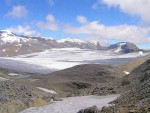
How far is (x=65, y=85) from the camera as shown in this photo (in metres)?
71.1

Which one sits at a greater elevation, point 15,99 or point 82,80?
point 15,99

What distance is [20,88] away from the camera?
40.5 m

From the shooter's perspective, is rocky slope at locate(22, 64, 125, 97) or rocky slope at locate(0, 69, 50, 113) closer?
rocky slope at locate(0, 69, 50, 113)

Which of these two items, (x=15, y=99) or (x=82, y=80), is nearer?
(x=15, y=99)

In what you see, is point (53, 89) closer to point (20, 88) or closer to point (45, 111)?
point (20, 88)

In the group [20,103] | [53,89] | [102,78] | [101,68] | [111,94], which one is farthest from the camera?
[101,68]

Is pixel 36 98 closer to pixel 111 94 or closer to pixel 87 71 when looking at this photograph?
pixel 111 94

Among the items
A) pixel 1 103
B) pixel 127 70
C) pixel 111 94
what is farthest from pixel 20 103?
pixel 127 70

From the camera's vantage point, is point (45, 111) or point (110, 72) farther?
point (110, 72)

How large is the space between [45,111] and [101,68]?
209 feet

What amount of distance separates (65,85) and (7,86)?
32341mm

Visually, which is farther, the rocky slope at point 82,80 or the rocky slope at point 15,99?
the rocky slope at point 82,80

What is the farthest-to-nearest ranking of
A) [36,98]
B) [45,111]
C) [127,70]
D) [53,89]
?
[127,70] < [53,89] < [36,98] < [45,111]

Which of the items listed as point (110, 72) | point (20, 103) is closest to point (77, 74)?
point (110, 72)
